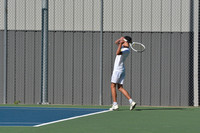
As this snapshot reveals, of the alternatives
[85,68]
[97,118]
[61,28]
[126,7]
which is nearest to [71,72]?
[85,68]

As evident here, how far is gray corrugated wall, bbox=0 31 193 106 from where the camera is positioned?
1366 centimetres

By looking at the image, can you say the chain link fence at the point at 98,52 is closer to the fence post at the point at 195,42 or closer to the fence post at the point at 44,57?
the fence post at the point at 195,42

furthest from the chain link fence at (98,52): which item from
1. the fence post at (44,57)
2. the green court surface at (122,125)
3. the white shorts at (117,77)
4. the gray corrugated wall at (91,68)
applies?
the green court surface at (122,125)

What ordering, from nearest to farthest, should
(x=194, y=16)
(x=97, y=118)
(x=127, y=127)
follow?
(x=127, y=127) < (x=97, y=118) < (x=194, y=16)

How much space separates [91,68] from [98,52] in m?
0.49

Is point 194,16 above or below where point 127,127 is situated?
above

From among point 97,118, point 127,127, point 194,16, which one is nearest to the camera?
point 127,127

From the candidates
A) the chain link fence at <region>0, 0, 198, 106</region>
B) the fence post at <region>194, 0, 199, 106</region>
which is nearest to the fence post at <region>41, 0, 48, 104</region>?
the chain link fence at <region>0, 0, 198, 106</region>

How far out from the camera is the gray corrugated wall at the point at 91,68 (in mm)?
13656

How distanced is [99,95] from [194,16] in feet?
11.2

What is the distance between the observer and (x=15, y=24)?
1388cm

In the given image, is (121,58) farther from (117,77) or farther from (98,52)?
(98,52)

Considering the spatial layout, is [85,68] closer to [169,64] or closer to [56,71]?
[56,71]

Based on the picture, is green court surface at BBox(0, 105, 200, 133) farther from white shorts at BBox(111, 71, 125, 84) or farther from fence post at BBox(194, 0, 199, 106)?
fence post at BBox(194, 0, 199, 106)
